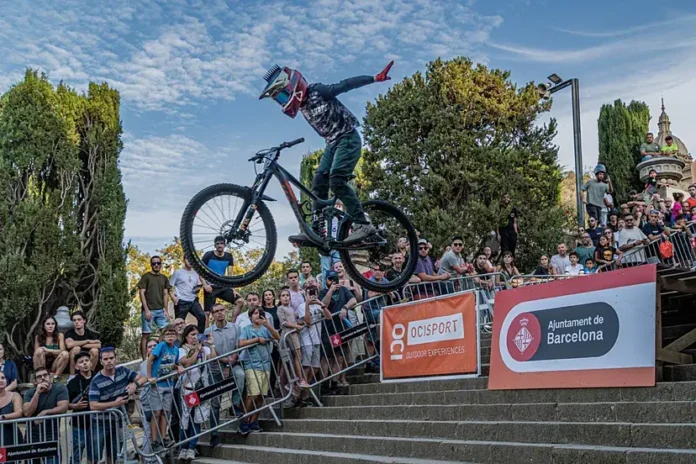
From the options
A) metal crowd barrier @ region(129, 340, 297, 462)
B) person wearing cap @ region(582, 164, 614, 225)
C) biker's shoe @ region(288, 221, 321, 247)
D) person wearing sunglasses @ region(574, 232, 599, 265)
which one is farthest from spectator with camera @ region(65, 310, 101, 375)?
person wearing cap @ region(582, 164, 614, 225)

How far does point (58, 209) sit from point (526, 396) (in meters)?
12.4

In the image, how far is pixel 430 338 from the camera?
34.7 ft

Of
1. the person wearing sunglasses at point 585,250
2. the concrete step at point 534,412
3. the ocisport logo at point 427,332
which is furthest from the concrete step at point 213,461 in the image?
the person wearing sunglasses at point 585,250

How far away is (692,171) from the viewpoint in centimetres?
3209

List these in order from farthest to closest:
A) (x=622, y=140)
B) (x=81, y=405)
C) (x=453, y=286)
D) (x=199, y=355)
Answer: (x=622, y=140), (x=453, y=286), (x=199, y=355), (x=81, y=405)

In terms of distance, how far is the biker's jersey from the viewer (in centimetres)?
690

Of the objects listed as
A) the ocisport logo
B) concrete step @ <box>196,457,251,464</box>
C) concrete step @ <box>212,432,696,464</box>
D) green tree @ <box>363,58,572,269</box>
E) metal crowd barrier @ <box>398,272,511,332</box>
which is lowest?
concrete step @ <box>196,457,251,464</box>

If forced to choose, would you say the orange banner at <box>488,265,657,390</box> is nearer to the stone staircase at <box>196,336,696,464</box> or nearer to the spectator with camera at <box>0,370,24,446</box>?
the stone staircase at <box>196,336,696,464</box>

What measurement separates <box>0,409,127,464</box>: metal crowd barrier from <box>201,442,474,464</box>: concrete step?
135cm

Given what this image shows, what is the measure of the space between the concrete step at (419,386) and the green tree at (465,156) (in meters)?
9.50

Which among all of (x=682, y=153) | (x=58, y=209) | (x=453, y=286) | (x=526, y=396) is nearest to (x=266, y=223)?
(x=526, y=396)

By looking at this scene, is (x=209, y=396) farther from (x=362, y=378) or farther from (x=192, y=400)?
(x=362, y=378)

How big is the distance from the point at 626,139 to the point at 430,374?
24.4 metres

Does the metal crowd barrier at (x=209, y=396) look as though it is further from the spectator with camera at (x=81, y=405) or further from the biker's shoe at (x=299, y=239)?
the biker's shoe at (x=299, y=239)
